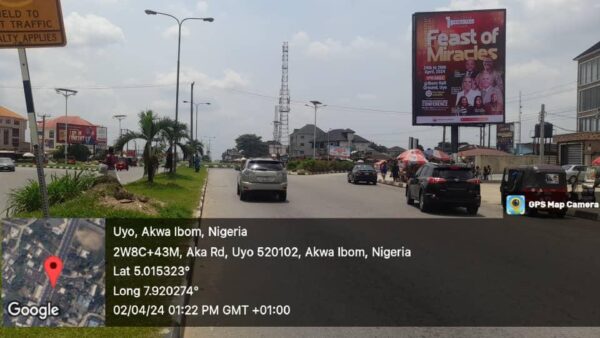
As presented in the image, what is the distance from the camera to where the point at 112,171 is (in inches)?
723

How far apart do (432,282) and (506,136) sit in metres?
103

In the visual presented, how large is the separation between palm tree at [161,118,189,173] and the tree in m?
120

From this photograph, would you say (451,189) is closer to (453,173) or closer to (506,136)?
(453,173)

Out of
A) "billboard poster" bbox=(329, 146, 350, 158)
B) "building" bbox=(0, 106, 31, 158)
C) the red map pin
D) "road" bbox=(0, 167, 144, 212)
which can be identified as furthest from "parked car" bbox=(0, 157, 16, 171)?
"building" bbox=(0, 106, 31, 158)

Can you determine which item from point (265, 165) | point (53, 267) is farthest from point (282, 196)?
point (53, 267)

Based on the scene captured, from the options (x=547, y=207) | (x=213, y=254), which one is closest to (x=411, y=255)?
(x=213, y=254)

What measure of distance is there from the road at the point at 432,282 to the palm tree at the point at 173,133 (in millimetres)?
18153

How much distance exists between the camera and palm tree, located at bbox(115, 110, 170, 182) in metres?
27.7

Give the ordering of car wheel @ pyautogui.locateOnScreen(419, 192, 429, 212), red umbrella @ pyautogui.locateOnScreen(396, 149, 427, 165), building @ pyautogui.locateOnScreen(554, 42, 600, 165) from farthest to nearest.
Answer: building @ pyautogui.locateOnScreen(554, 42, 600, 165)
red umbrella @ pyautogui.locateOnScreen(396, 149, 427, 165)
car wheel @ pyautogui.locateOnScreen(419, 192, 429, 212)

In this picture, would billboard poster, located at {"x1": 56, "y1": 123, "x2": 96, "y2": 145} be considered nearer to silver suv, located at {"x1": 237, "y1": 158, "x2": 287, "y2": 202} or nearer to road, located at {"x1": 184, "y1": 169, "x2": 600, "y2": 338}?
silver suv, located at {"x1": 237, "y1": 158, "x2": 287, "y2": 202}

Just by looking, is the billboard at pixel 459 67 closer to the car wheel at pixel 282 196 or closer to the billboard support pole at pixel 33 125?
the car wheel at pixel 282 196

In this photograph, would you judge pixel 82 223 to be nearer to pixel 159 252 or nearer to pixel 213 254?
pixel 159 252

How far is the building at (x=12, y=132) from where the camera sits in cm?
12375

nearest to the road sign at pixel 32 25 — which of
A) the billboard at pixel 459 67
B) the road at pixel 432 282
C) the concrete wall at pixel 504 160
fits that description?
the road at pixel 432 282
